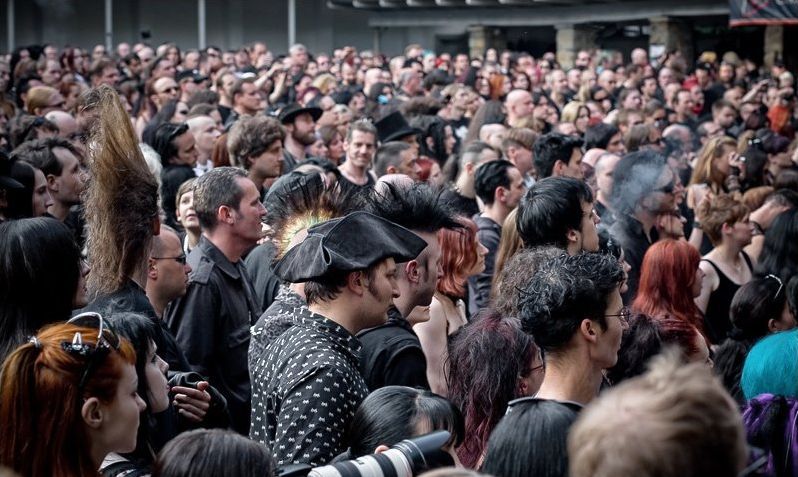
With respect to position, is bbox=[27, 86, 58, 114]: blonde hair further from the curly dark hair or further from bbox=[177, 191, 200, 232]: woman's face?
the curly dark hair

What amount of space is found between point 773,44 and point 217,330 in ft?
68.5

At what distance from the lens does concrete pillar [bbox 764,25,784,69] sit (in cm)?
2297

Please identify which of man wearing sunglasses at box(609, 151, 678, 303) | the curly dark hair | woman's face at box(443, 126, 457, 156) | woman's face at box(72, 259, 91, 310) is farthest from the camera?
woman's face at box(443, 126, 457, 156)

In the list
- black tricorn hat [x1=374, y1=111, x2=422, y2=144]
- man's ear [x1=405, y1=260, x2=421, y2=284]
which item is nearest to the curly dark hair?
man's ear [x1=405, y1=260, x2=421, y2=284]

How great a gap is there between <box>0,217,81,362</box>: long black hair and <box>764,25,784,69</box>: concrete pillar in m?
21.5

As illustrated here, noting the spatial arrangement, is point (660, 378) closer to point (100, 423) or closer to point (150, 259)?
point (100, 423)

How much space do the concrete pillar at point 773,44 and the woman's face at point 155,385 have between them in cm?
2173

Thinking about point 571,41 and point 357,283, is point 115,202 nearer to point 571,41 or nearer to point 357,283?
point 357,283

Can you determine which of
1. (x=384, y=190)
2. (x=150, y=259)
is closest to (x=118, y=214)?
(x=150, y=259)

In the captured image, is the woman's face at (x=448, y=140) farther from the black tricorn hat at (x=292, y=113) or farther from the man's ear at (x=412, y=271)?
the man's ear at (x=412, y=271)

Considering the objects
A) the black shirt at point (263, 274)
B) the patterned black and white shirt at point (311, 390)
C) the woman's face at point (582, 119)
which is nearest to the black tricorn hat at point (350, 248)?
the patterned black and white shirt at point (311, 390)

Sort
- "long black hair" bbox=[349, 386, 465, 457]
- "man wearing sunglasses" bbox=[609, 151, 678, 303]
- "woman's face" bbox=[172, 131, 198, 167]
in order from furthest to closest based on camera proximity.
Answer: "woman's face" bbox=[172, 131, 198, 167] < "man wearing sunglasses" bbox=[609, 151, 678, 303] < "long black hair" bbox=[349, 386, 465, 457]

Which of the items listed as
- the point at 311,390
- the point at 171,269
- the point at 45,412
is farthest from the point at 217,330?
the point at 45,412

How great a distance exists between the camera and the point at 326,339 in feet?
10.5
